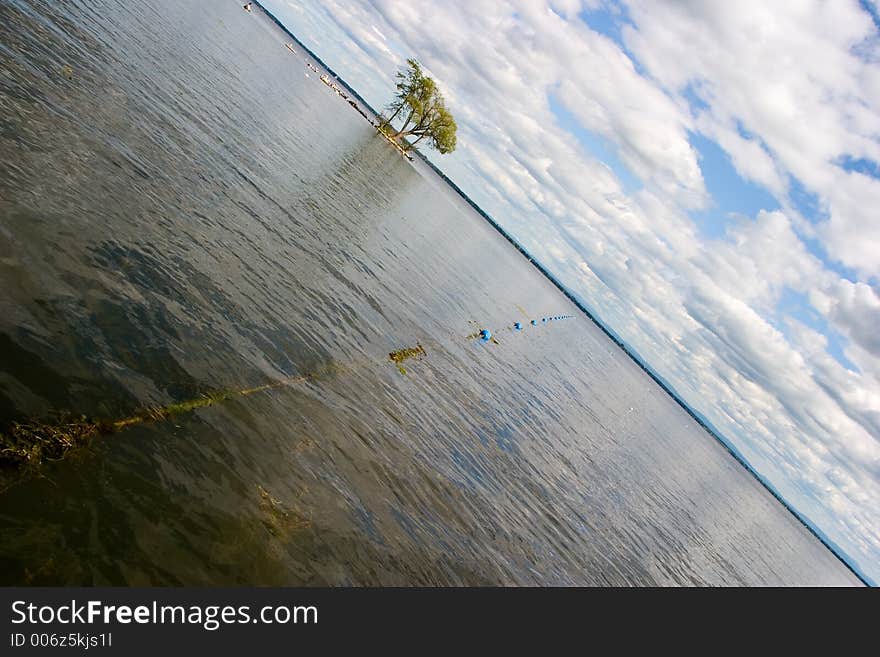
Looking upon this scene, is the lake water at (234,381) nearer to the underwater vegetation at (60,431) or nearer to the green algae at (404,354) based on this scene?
the underwater vegetation at (60,431)

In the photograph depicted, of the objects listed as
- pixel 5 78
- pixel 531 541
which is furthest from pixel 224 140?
pixel 531 541

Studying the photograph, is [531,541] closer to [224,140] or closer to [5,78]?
[5,78]

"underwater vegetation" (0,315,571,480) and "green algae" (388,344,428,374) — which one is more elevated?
"green algae" (388,344,428,374)

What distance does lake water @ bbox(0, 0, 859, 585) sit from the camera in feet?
40.2

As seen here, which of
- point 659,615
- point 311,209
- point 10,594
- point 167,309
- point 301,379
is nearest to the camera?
point 10,594

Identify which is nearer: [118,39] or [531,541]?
[531,541]

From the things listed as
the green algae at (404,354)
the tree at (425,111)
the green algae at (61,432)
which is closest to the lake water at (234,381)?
the green algae at (61,432)

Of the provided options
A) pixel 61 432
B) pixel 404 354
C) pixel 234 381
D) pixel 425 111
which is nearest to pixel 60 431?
pixel 61 432

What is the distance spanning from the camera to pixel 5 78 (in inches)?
957

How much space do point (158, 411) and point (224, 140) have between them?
34696mm

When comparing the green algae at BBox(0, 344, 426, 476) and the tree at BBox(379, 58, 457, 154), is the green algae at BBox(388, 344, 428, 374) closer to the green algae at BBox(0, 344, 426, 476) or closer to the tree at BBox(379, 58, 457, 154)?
the green algae at BBox(0, 344, 426, 476)

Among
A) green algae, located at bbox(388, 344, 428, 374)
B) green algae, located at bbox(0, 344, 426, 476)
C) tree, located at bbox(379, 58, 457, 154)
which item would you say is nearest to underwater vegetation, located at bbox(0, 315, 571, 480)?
green algae, located at bbox(0, 344, 426, 476)

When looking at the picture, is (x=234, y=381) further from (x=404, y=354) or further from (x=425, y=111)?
(x=425, y=111)

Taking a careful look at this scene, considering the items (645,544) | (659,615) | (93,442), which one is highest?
(659,615)
